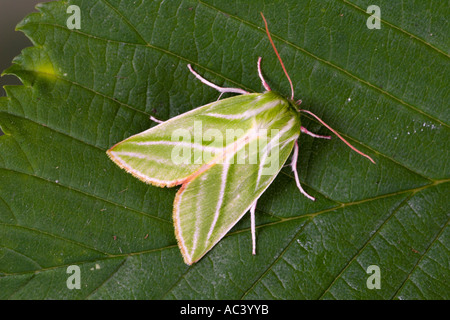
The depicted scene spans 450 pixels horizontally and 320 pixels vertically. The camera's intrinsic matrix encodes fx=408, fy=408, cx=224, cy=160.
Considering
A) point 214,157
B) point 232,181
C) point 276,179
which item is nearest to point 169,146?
point 214,157

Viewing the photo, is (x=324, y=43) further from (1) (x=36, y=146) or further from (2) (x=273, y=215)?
(1) (x=36, y=146)

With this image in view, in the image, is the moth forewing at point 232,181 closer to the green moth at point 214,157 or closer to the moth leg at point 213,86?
the green moth at point 214,157

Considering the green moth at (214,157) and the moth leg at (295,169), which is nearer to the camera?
the green moth at (214,157)

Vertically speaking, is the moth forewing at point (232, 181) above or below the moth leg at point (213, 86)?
below

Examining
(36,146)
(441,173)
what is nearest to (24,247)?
(36,146)

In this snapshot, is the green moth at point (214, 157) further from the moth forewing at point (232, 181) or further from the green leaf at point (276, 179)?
the green leaf at point (276, 179)

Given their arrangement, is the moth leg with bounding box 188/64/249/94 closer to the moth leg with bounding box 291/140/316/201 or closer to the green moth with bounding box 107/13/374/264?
the green moth with bounding box 107/13/374/264

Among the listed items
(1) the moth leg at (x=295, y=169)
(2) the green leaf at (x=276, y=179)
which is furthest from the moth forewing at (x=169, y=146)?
(1) the moth leg at (x=295, y=169)
